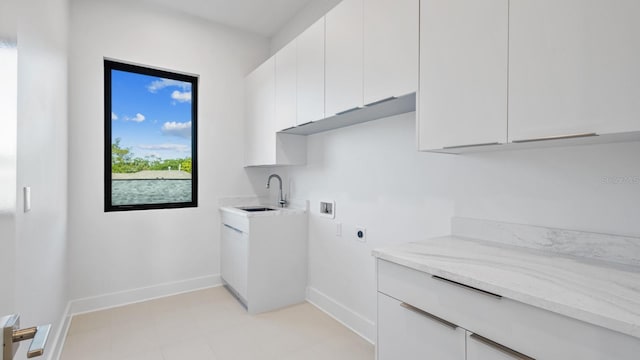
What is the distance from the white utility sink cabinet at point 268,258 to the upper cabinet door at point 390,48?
1.55 m

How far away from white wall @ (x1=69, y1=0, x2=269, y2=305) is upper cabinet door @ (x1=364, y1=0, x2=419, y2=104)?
2.20 meters

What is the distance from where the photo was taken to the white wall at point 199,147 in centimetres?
282

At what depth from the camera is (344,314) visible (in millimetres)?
2574

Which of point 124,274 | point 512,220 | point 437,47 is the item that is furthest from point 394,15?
point 124,274

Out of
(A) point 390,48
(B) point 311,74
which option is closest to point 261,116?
(B) point 311,74

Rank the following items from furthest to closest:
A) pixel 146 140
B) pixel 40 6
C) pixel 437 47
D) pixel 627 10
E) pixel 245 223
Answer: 1. pixel 146 140
2. pixel 245 223
3. pixel 40 6
4. pixel 437 47
5. pixel 627 10

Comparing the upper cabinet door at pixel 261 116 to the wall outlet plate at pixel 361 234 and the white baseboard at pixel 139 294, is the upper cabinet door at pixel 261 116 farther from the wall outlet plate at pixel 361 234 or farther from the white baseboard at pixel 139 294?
the white baseboard at pixel 139 294

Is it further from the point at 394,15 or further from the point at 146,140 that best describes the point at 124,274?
the point at 394,15

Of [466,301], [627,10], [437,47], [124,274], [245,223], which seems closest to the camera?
[627,10]

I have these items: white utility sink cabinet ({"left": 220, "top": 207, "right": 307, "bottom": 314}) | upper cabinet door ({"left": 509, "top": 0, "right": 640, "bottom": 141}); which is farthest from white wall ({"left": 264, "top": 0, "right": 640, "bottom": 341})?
upper cabinet door ({"left": 509, "top": 0, "right": 640, "bottom": 141})

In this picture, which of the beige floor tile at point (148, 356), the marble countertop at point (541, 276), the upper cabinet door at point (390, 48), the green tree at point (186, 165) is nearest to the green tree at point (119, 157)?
the green tree at point (186, 165)

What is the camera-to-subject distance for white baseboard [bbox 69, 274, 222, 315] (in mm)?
2821

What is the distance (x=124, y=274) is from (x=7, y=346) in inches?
112

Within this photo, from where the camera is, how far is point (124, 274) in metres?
3.02
